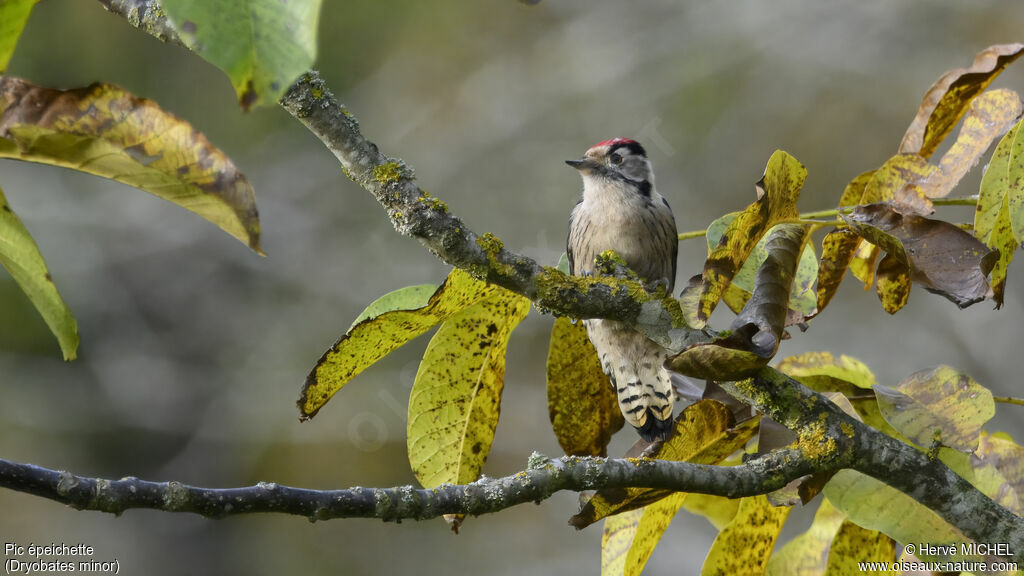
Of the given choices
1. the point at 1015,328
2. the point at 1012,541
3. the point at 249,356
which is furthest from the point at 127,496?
the point at 249,356

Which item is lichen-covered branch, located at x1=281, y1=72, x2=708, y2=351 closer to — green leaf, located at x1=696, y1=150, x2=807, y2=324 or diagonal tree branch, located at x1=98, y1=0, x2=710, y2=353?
diagonal tree branch, located at x1=98, y1=0, x2=710, y2=353

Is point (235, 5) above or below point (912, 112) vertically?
below

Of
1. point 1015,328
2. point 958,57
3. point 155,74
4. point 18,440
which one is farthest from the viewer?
point 155,74

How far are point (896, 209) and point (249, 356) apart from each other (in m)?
7.19

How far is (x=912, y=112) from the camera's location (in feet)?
21.5

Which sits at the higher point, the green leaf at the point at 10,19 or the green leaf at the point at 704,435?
the green leaf at the point at 10,19

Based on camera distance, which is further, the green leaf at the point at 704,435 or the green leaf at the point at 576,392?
the green leaf at the point at 576,392

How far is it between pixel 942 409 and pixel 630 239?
1.56 meters

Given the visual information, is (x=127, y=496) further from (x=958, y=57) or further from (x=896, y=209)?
(x=958, y=57)

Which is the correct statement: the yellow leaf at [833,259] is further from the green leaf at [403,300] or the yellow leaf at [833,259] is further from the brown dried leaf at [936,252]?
the green leaf at [403,300]

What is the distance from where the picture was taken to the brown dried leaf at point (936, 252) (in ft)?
3.88

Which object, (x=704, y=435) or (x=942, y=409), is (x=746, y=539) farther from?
(x=942, y=409)

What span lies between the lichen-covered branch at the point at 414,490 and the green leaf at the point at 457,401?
343 mm

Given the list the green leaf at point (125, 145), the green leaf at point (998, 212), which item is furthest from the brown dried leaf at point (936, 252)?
the green leaf at point (125, 145)
